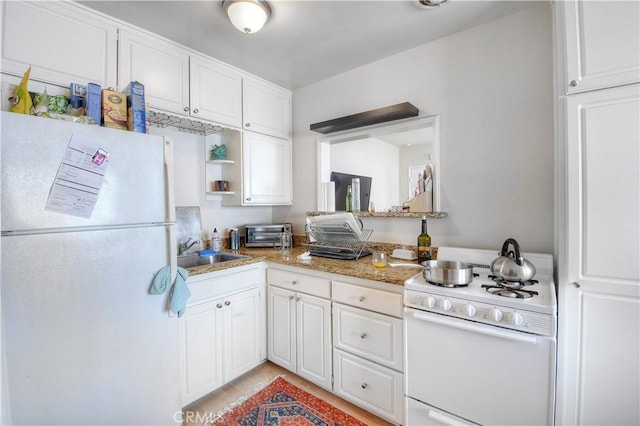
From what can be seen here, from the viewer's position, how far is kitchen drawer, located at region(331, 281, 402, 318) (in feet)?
5.29

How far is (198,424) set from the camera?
1696mm

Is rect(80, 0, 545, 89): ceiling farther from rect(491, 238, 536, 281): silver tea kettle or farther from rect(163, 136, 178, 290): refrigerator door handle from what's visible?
rect(491, 238, 536, 281): silver tea kettle

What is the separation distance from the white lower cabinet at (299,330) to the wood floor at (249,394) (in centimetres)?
8

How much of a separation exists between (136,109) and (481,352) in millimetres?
2192

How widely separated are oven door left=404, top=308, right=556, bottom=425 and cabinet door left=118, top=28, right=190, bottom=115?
2.07 m

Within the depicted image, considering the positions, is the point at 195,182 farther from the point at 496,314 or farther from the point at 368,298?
the point at 496,314

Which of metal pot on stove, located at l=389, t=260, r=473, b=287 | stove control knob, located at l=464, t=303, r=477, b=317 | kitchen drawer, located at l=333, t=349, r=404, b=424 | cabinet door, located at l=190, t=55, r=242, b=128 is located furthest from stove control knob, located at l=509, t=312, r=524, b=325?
cabinet door, located at l=190, t=55, r=242, b=128

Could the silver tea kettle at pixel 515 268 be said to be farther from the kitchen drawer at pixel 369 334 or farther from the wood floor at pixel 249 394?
the wood floor at pixel 249 394

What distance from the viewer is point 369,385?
1717mm

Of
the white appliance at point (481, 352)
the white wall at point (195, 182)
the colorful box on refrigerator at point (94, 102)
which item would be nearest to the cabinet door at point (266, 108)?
the white wall at point (195, 182)

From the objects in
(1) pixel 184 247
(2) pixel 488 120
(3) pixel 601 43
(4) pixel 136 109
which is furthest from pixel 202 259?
(3) pixel 601 43

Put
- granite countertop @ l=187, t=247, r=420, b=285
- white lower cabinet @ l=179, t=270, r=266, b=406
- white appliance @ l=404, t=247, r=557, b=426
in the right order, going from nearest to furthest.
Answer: white appliance @ l=404, t=247, r=557, b=426 → granite countertop @ l=187, t=247, r=420, b=285 → white lower cabinet @ l=179, t=270, r=266, b=406

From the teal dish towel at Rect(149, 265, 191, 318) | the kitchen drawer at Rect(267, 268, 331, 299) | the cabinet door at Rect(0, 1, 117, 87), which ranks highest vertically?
the cabinet door at Rect(0, 1, 117, 87)

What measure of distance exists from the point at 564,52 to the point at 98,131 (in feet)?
6.98
